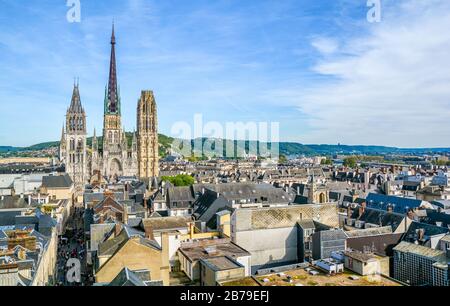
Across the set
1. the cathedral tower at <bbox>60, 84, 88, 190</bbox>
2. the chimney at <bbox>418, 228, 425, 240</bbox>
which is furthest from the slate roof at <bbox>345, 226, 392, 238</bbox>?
the cathedral tower at <bbox>60, 84, 88, 190</bbox>

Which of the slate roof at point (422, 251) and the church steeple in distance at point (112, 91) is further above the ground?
the church steeple in distance at point (112, 91)

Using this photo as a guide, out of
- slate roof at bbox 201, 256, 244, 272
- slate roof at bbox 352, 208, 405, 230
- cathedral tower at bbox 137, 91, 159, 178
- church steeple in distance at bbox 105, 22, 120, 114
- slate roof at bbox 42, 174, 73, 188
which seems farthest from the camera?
church steeple in distance at bbox 105, 22, 120, 114

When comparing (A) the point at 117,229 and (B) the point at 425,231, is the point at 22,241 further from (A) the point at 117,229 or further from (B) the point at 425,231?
(B) the point at 425,231

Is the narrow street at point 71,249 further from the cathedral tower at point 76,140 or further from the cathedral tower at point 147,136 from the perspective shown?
the cathedral tower at point 147,136

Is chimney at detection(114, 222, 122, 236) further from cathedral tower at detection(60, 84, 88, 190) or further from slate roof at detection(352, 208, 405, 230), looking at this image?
cathedral tower at detection(60, 84, 88, 190)

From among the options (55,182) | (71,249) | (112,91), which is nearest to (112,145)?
(112,91)

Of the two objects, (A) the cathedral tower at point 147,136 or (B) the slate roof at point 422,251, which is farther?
(A) the cathedral tower at point 147,136

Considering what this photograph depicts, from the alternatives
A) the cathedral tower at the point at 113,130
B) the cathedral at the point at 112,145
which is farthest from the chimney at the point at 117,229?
the cathedral tower at the point at 113,130
